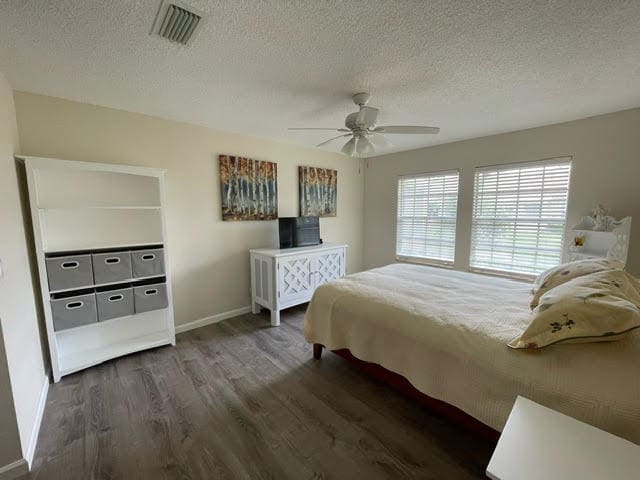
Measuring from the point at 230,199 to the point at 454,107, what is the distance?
261 cm

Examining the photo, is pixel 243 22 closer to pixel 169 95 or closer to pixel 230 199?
pixel 169 95

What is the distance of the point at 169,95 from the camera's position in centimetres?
226

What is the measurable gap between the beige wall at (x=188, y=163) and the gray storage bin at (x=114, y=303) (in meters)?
0.56

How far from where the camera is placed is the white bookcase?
2.16m

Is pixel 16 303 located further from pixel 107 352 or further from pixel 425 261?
pixel 425 261

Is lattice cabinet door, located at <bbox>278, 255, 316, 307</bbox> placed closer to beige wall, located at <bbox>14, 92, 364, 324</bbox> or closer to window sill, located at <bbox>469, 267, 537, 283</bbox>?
beige wall, located at <bbox>14, 92, 364, 324</bbox>

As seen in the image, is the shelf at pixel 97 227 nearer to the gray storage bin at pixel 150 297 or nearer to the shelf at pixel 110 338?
the gray storage bin at pixel 150 297

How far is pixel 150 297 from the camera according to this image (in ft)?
8.52

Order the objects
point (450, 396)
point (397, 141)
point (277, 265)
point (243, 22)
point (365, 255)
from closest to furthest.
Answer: point (243, 22) → point (450, 396) → point (277, 265) → point (397, 141) → point (365, 255)

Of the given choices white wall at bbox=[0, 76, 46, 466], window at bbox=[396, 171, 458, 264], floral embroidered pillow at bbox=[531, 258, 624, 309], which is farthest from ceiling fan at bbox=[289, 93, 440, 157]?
white wall at bbox=[0, 76, 46, 466]

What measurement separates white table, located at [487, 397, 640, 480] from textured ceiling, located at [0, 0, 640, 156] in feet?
5.90

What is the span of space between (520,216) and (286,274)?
2.99 metres

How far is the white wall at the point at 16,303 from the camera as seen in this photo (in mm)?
1454

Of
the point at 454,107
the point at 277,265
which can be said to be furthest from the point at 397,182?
the point at 277,265
